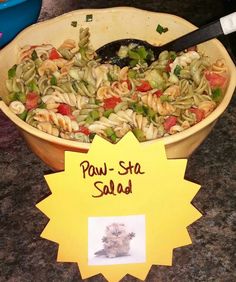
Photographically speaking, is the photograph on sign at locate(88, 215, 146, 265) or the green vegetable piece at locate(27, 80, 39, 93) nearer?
the photograph on sign at locate(88, 215, 146, 265)

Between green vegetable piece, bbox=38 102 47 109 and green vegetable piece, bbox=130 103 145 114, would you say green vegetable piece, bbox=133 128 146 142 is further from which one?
green vegetable piece, bbox=38 102 47 109

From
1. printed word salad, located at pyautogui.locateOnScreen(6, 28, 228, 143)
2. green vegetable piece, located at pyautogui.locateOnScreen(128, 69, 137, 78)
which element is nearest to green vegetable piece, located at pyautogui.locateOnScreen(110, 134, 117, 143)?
printed word salad, located at pyautogui.locateOnScreen(6, 28, 228, 143)

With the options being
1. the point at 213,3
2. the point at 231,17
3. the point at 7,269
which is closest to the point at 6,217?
the point at 7,269

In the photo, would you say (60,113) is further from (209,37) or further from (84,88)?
(209,37)

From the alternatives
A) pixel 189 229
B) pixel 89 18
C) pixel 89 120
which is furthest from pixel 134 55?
pixel 189 229

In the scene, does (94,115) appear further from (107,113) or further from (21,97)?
(21,97)

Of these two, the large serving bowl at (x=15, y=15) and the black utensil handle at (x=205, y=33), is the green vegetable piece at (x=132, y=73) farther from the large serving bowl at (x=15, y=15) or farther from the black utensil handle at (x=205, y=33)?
the large serving bowl at (x=15, y=15)
